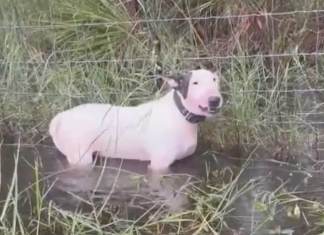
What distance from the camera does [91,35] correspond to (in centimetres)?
A: 514

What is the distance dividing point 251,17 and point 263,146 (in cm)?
113

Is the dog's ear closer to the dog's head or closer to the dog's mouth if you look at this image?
the dog's head

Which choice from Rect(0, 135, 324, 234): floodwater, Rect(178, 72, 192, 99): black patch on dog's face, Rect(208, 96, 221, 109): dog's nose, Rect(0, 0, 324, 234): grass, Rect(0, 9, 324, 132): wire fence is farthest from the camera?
Rect(0, 9, 324, 132): wire fence

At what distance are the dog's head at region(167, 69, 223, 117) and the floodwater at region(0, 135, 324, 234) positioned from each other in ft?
0.92

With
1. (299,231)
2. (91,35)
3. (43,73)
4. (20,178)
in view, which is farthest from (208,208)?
(91,35)

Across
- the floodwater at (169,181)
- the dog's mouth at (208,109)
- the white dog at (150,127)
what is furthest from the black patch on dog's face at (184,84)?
the floodwater at (169,181)

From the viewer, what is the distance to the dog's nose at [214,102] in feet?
11.9

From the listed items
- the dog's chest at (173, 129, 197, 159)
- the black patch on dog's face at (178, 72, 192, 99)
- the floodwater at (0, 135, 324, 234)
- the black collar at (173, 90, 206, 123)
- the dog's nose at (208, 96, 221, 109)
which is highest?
the black patch on dog's face at (178, 72, 192, 99)

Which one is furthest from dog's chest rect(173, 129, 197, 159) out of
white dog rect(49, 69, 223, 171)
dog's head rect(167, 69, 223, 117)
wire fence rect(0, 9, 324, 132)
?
wire fence rect(0, 9, 324, 132)

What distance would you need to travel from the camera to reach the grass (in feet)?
14.0

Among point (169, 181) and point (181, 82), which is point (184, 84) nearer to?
point (181, 82)

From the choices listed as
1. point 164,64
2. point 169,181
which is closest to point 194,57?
point 164,64

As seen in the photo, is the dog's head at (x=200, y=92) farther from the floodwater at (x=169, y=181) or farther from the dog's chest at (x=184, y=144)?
the floodwater at (x=169, y=181)

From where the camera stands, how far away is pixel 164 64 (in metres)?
4.66
